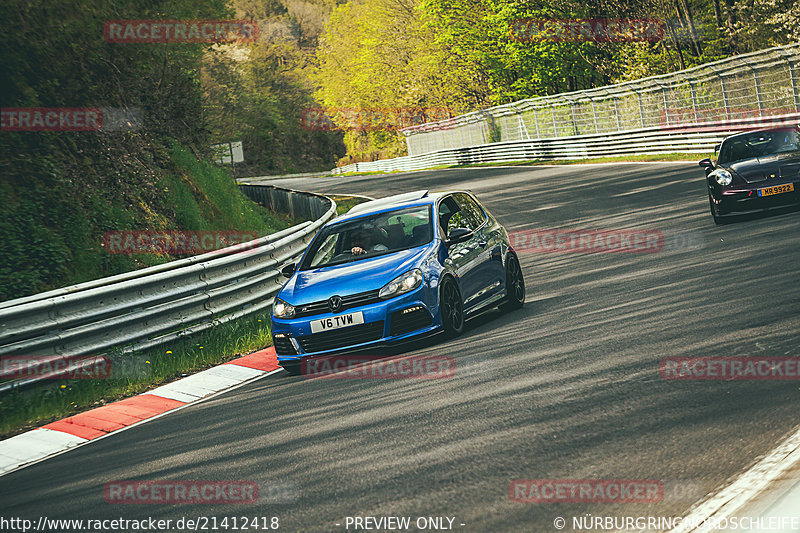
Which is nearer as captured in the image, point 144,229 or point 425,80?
point 144,229

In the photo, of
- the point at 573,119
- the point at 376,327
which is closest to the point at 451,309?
the point at 376,327

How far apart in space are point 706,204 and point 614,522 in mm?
14360

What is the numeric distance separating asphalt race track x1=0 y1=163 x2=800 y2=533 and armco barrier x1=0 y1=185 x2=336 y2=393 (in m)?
1.84

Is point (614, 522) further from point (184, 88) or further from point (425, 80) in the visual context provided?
point (425, 80)

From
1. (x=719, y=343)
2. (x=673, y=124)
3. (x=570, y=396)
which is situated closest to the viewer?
(x=570, y=396)

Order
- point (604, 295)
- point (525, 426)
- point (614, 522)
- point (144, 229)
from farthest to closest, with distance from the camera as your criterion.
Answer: point (144, 229) < point (604, 295) < point (525, 426) < point (614, 522)

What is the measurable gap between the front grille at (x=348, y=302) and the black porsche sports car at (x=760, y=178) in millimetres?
7395

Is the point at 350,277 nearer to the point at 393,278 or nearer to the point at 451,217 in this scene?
the point at 393,278

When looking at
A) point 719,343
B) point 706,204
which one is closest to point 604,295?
point 719,343

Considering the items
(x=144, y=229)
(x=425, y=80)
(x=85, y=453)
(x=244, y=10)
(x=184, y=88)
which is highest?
(x=244, y=10)

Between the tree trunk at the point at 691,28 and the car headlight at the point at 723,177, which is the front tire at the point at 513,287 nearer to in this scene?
the car headlight at the point at 723,177

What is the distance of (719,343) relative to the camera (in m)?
7.15

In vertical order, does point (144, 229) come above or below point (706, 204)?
above

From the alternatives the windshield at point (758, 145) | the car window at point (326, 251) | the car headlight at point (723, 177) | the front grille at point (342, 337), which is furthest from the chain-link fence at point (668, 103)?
the front grille at point (342, 337)
